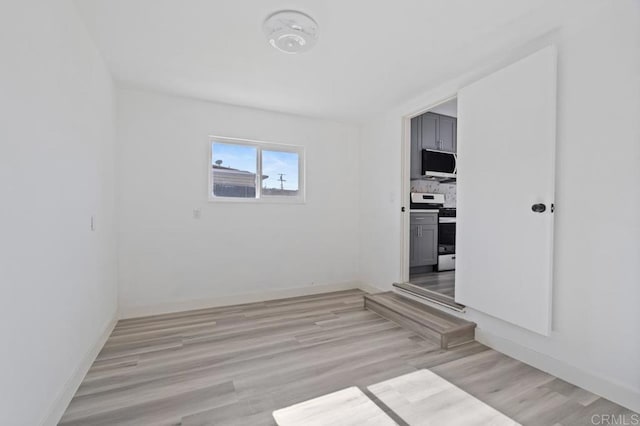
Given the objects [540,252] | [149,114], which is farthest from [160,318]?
[540,252]

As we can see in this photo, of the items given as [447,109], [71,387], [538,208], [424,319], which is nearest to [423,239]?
[424,319]

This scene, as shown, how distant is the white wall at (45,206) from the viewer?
115cm

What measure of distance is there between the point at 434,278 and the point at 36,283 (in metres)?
4.17

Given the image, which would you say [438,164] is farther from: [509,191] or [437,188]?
[509,191]

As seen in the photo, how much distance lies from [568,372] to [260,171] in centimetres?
352

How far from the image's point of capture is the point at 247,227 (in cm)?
362

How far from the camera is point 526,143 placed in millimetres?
2113

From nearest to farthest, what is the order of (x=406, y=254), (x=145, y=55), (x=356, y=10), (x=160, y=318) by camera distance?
(x=356, y=10) → (x=145, y=55) → (x=160, y=318) → (x=406, y=254)

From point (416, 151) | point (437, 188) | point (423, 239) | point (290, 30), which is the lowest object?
point (423, 239)

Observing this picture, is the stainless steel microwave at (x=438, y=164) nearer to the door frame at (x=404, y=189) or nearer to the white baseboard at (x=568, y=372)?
the door frame at (x=404, y=189)

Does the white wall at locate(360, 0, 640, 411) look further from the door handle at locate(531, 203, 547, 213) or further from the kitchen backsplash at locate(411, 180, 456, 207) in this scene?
the kitchen backsplash at locate(411, 180, 456, 207)

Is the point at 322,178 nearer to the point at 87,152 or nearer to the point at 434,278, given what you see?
the point at 434,278

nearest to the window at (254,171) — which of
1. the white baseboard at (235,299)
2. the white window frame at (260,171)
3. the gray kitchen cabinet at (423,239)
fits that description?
the white window frame at (260,171)

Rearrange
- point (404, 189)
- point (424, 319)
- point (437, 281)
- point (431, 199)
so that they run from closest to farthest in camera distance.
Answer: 1. point (424, 319)
2. point (404, 189)
3. point (437, 281)
4. point (431, 199)
